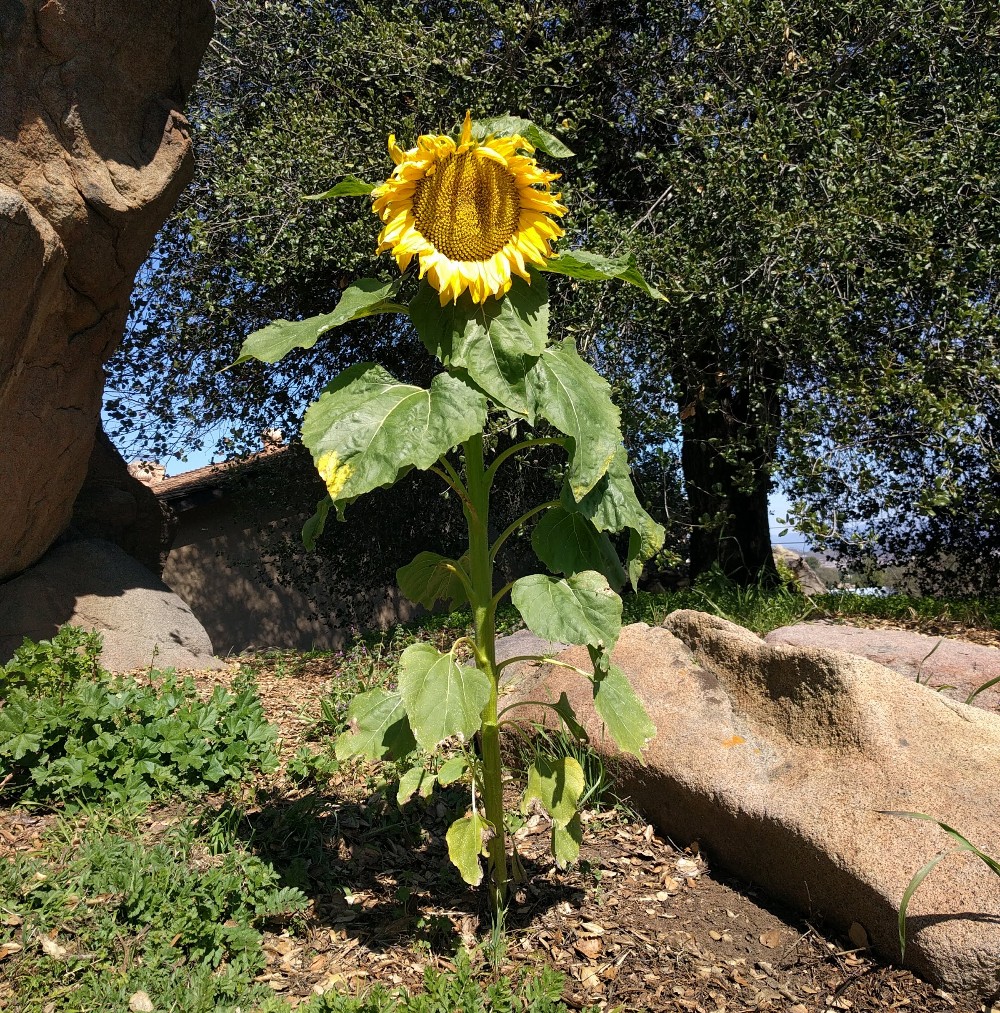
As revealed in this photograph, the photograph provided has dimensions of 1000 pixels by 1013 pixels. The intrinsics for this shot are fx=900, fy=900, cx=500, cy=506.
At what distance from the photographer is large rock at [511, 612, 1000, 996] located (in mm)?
2805

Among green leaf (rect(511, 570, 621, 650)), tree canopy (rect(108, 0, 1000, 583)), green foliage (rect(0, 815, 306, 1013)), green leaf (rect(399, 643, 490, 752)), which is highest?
tree canopy (rect(108, 0, 1000, 583))

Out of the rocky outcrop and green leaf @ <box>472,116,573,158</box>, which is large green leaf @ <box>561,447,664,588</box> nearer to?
green leaf @ <box>472,116,573,158</box>

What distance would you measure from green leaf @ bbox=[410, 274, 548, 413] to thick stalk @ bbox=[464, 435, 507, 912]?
0.34 meters

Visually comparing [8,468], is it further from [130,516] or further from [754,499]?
[754,499]

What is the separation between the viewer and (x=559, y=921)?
3.12m

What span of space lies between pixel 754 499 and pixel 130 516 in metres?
5.54

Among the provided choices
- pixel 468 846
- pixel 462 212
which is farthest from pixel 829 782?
pixel 462 212

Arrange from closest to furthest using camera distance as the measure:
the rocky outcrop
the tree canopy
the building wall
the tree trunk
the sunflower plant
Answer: the sunflower plant
the tree canopy
the tree trunk
the rocky outcrop
the building wall

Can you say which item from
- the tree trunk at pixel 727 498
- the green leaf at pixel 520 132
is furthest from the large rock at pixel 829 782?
the tree trunk at pixel 727 498

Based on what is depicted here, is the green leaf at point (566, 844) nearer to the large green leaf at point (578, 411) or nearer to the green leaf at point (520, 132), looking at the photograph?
the large green leaf at point (578, 411)

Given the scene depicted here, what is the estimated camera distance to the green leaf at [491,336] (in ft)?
7.91

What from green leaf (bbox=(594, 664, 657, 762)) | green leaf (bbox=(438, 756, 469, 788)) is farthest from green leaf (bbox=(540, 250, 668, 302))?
green leaf (bbox=(438, 756, 469, 788))

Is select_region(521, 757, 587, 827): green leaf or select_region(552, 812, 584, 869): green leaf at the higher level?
select_region(521, 757, 587, 827): green leaf

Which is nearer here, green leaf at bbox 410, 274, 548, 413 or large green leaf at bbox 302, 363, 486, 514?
large green leaf at bbox 302, 363, 486, 514
